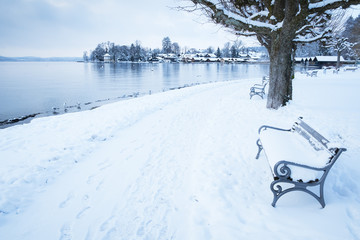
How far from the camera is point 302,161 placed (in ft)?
9.87

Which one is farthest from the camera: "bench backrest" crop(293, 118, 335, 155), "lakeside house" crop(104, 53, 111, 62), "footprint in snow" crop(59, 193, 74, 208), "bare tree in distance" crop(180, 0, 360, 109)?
"lakeside house" crop(104, 53, 111, 62)

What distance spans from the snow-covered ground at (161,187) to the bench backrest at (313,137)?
0.85 meters

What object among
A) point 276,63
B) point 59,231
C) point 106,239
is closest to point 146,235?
point 106,239

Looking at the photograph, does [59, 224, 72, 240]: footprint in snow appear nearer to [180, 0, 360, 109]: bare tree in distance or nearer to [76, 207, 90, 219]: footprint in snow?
[76, 207, 90, 219]: footprint in snow

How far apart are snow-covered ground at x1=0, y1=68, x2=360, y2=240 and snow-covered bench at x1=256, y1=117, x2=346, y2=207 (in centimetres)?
42

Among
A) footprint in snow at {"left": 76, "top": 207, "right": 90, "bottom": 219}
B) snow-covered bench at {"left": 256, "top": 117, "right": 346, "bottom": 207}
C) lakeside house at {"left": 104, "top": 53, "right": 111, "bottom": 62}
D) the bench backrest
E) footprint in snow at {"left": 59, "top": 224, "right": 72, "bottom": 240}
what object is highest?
lakeside house at {"left": 104, "top": 53, "right": 111, "bottom": 62}

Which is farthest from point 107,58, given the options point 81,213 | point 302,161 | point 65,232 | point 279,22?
point 302,161

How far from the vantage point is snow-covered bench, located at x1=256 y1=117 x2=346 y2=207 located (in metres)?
2.89

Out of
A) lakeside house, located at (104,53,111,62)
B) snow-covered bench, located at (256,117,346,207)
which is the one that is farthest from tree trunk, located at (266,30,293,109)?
lakeside house, located at (104,53,111,62)

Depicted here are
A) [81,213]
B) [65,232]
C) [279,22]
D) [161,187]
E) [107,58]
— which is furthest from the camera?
[107,58]

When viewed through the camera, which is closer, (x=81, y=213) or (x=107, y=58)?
(x=81, y=213)

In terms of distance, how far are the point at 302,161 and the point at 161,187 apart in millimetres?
2516

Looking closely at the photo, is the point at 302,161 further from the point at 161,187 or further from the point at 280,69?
the point at 280,69

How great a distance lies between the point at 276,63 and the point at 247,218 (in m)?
7.16
